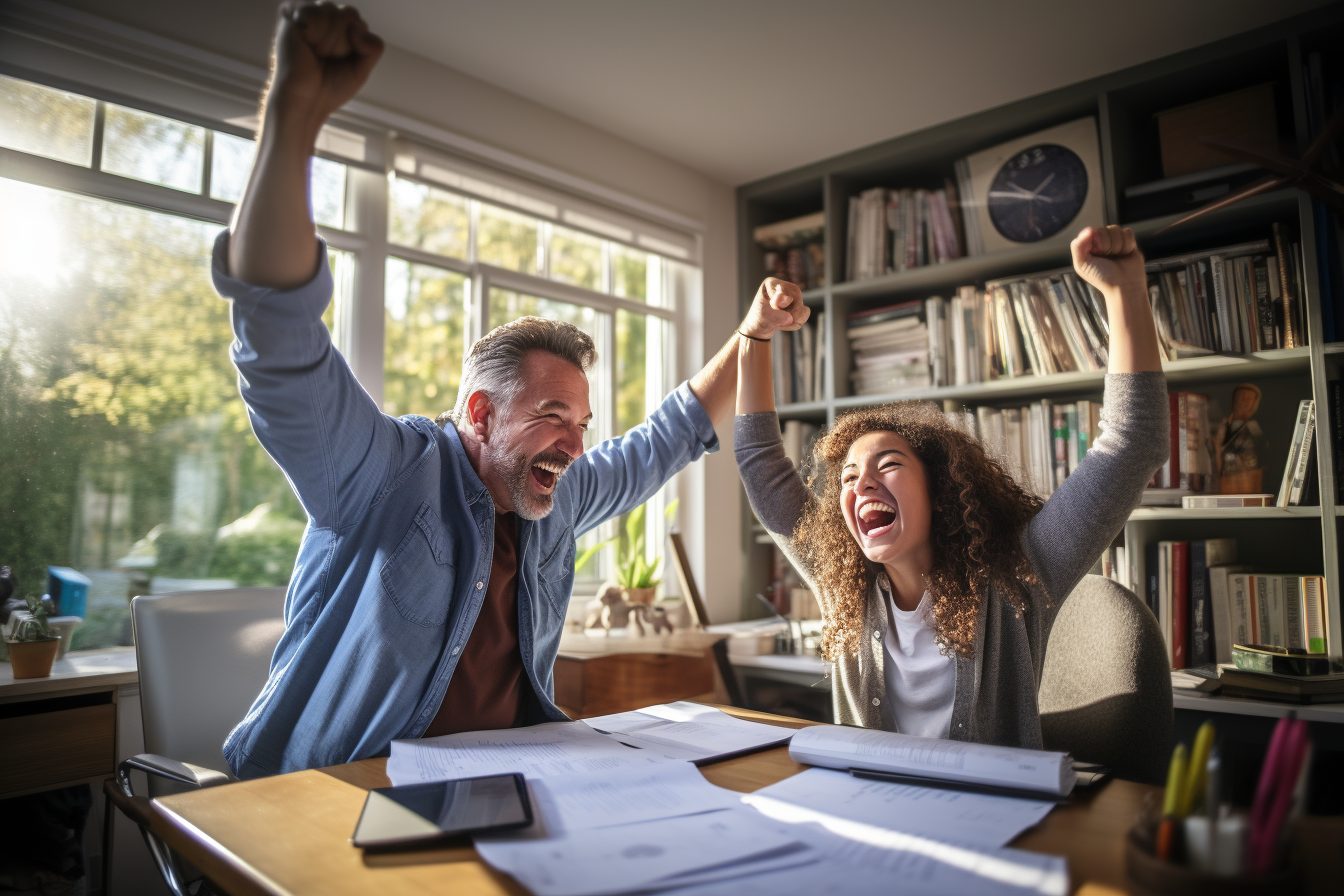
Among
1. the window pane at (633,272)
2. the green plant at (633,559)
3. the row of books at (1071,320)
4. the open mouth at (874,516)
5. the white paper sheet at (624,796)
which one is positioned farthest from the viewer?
the window pane at (633,272)

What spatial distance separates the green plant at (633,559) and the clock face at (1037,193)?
157 cm

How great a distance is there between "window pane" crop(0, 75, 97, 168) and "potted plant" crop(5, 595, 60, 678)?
43.3 inches

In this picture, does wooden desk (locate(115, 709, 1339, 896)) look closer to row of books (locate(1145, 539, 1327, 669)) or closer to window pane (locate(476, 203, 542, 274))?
row of books (locate(1145, 539, 1327, 669))

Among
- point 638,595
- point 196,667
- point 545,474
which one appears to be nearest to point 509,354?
point 545,474

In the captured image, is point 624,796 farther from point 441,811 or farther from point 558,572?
point 558,572

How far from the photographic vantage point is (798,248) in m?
3.55

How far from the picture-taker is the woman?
121 centimetres

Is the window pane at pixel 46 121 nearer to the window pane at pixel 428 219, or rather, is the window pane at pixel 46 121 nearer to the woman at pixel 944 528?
the window pane at pixel 428 219

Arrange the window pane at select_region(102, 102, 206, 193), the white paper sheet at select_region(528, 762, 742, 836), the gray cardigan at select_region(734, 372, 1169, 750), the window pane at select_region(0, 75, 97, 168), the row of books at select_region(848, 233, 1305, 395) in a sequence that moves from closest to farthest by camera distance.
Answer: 1. the white paper sheet at select_region(528, 762, 742, 836)
2. the gray cardigan at select_region(734, 372, 1169, 750)
3. the window pane at select_region(0, 75, 97, 168)
4. the window pane at select_region(102, 102, 206, 193)
5. the row of books at select_region(848, 233, 1305, 395)

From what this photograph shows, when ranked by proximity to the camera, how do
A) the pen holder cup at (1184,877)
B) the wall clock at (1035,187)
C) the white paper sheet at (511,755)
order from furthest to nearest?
the wall clock at (1035,187) → the white paper sheet at (511,755) → the pen holder cup at (1184,877)

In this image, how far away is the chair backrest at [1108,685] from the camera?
50.7 inches

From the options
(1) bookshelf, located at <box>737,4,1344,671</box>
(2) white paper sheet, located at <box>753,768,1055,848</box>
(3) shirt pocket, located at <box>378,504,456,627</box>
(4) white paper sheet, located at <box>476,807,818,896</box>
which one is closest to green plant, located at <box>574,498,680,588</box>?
(1) bookshelf, located at <box>737,4,1344,671</box>

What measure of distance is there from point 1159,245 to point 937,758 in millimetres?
2421

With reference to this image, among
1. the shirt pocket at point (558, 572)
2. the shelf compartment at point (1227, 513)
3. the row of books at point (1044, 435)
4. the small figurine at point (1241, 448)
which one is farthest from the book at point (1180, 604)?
the shirt pocket at point (558, 572)
